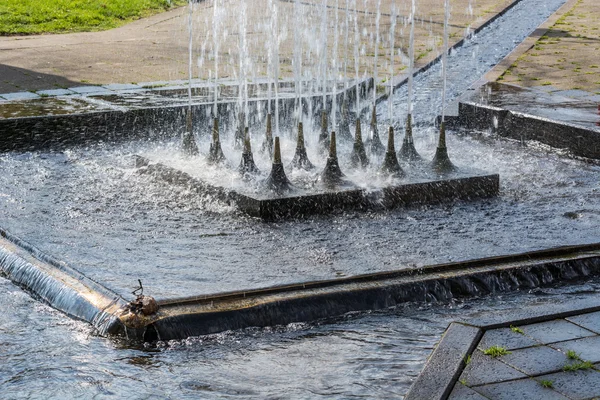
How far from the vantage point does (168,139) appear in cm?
923

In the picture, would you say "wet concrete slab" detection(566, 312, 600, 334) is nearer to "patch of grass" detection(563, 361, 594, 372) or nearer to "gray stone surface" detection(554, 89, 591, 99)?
"patch of grass" detection(563, 361, 594, 372)

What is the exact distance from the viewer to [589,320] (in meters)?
4.86

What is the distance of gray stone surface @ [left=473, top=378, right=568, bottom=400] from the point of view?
401 centimetres

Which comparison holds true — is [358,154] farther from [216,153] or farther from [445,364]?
[445,364]

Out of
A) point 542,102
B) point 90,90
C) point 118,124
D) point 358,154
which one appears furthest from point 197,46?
point 358,154

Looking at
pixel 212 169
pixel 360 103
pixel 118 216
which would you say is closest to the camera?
pixel 118 216

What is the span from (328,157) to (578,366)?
3.35 meters

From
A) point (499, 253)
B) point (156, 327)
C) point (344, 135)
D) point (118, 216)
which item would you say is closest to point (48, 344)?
point (156, 327)

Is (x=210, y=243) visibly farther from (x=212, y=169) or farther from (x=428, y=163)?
(x=428, y=163)

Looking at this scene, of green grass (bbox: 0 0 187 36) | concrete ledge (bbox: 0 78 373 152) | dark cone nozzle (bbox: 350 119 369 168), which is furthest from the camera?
green grass (bbox: 0 0 187 36)

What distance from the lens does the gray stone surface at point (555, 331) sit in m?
4.63

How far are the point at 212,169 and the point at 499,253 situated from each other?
2.50 metres

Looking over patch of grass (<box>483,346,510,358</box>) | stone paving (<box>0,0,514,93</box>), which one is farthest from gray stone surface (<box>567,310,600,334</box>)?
stone paving (<box>0,0,514,93</box>)

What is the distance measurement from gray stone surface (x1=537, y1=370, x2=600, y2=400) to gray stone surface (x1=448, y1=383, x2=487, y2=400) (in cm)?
34
